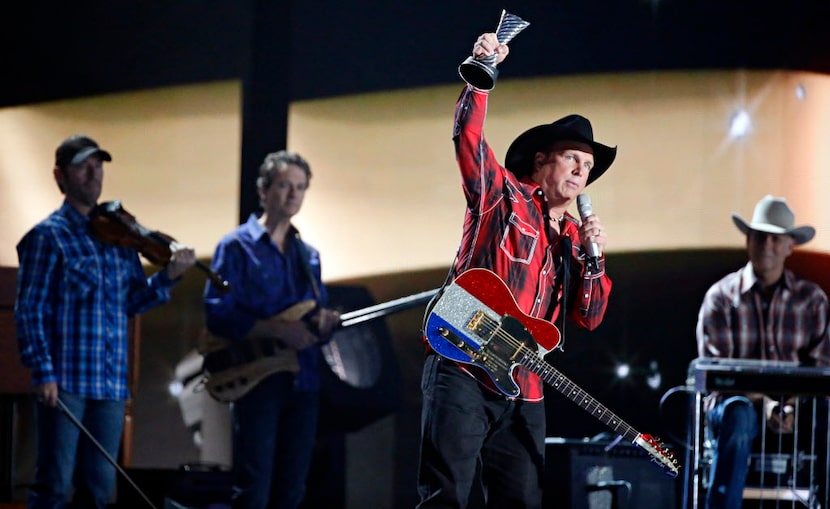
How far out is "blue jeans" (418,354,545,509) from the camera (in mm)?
3188

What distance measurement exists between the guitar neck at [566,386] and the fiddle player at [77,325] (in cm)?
190

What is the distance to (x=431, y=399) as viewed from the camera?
3.25 metres

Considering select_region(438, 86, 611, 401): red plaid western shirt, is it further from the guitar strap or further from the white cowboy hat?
the white cowboy hat

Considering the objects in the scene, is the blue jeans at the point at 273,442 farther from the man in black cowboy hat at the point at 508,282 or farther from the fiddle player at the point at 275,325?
the man in black cowboy hat at the point at 508,282

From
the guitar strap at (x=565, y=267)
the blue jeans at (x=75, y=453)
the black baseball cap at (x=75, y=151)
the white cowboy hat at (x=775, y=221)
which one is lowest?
the blue jeans at (x=75, y=453)

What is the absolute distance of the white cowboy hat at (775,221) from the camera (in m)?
5.29

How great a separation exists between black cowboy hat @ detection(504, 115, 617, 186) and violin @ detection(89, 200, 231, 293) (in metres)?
1.70

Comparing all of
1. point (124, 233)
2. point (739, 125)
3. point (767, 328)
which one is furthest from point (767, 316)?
point (124, 233)

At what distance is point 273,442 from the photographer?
4.93m

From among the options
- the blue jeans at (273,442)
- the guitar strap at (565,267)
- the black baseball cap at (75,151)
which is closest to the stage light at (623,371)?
the blue jeans at (273,442)

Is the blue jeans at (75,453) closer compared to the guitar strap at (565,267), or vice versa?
the guitar strap at (565,267)

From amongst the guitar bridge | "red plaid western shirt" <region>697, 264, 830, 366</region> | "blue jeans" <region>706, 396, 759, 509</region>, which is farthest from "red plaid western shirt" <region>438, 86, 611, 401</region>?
"red plaid western shirt" <region>697, 264, 830, 366</region>

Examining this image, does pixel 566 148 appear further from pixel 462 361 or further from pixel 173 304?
pixel 173 304

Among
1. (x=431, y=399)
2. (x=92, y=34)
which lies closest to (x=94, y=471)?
(x=431, y=399)
